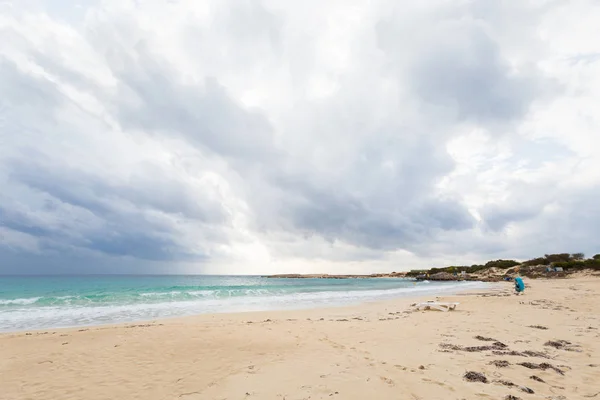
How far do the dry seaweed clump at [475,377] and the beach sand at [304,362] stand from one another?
140mm

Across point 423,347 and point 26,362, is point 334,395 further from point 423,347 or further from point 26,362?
point 26,362

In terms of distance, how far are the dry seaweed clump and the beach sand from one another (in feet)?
0.46

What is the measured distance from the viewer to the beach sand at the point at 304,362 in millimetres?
5887

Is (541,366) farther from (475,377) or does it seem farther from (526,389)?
(475,377)

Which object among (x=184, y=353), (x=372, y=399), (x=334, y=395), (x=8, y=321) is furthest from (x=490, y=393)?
(x=8, y=321)

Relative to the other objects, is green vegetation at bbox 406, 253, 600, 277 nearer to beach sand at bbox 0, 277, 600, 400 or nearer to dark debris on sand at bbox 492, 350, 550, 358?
beach sand at bbox 0, 277, 600, 400

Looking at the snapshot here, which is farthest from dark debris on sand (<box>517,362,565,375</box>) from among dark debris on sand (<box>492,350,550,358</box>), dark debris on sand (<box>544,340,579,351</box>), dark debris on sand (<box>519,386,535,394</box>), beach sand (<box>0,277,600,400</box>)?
dark debris on sand (<box>544,340,579,351</box>)

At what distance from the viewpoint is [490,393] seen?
547 centimetres

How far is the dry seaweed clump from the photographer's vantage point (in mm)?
6097

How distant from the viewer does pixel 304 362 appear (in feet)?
25.5

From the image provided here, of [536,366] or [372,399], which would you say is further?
[536,366]

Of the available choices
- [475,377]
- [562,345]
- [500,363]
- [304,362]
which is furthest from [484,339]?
[304,362]

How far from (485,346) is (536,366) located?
1.93m

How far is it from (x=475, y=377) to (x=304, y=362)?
150 inches
